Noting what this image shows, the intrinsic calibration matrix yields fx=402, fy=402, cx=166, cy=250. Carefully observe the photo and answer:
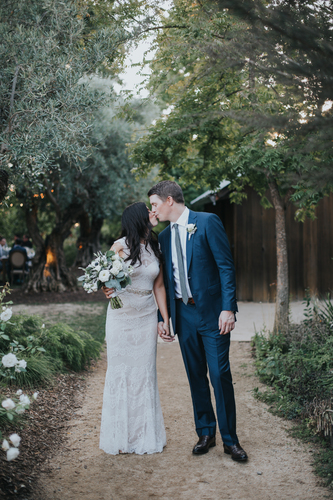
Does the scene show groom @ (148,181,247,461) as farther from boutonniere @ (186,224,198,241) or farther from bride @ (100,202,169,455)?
bride @ (100,202,169,455)

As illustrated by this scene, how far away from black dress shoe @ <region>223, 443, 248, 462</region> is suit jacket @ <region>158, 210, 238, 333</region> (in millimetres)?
975

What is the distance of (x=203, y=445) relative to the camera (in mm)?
3363

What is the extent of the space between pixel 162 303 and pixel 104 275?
0.79m

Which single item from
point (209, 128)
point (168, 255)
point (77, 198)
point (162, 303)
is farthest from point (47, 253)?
point (168, 255)

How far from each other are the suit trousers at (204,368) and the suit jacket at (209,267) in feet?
0.40

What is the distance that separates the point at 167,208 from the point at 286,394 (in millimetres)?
2500

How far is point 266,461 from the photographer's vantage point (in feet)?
10.5

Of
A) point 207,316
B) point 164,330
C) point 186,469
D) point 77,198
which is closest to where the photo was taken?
point 186,469

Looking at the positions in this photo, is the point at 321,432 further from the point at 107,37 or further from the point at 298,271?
the point at 298,271

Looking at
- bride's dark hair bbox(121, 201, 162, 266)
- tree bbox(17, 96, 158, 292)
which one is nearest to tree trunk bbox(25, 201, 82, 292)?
tree bbox(17, 96, 158, 292)

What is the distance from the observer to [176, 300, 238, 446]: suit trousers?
3.24 m

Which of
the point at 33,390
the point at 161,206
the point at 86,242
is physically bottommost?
the point at 33,390

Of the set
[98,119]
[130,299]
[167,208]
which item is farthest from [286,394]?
[98,119]

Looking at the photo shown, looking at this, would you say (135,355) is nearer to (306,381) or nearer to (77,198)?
(306,381)
